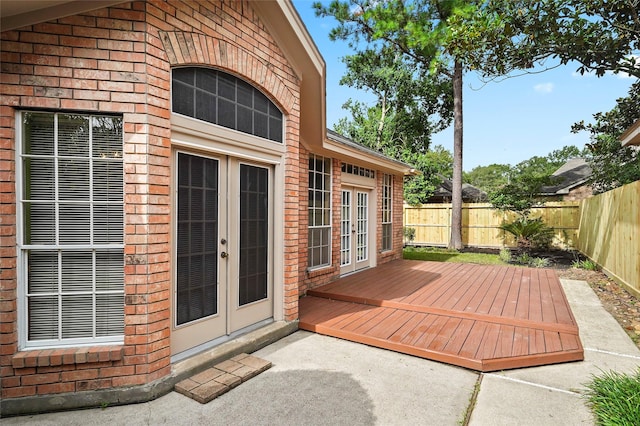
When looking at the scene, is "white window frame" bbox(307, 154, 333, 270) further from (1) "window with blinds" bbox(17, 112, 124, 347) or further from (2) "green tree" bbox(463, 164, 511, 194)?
(2) "green tree" bbox(463, 164, 511, 194)

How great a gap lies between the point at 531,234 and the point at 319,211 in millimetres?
8126

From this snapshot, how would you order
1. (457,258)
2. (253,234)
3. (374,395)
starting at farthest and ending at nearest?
(457,258) < (253,234) < (374,395)

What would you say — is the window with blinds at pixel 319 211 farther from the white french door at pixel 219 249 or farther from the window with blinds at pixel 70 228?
the window with blinds at pixel 70 228

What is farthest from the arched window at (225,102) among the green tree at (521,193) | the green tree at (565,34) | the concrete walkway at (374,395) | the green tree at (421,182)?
the green tree at (421,182)

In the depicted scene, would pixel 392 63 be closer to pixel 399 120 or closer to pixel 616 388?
pixel 399 120

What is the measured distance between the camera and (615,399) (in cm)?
265

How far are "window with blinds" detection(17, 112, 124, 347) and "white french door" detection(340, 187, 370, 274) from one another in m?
5.05

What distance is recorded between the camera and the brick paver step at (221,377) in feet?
9.37

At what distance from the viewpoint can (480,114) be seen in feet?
56.7

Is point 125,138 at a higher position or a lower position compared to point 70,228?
higher

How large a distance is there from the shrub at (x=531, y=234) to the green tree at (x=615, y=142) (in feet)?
8.27

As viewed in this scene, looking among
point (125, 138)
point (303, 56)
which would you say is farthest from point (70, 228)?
point (303, 56)

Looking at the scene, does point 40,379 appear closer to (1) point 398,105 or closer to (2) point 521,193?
(2) point 521,193

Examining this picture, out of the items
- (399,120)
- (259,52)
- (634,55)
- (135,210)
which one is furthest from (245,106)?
(399,120)
